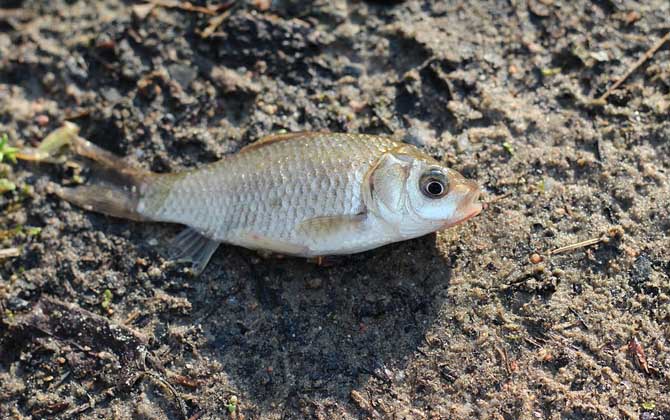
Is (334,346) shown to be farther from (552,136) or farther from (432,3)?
(432,3)

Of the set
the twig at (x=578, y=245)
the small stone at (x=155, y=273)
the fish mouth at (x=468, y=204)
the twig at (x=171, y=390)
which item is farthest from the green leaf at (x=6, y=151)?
the twig at (x=578, y=245)

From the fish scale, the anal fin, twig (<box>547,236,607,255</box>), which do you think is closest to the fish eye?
the fish scale

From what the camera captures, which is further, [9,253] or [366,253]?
[9,253]

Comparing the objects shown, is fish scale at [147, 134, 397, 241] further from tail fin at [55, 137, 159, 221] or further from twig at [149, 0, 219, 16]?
twig at [149, 0, 219, 16]

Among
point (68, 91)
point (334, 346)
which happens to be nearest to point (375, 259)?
point (334, 346)

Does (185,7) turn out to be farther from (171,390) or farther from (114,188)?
(171,390)

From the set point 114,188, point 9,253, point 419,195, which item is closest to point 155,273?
point 114,188

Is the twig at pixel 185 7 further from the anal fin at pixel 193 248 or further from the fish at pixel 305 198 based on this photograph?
the anal fin at pixel 193 248
